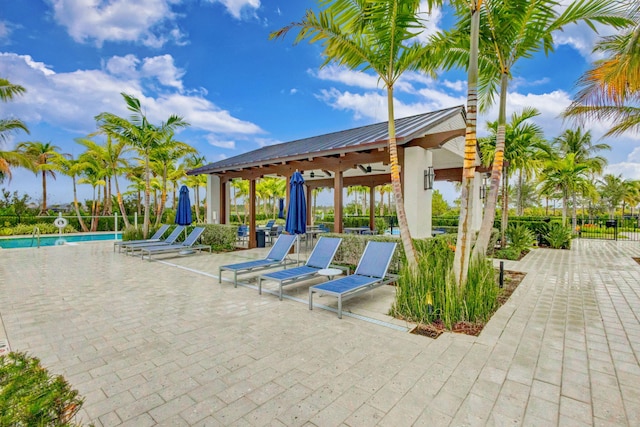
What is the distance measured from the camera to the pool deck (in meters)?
2.61

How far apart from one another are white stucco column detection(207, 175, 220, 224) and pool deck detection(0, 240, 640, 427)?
8533 millimetres

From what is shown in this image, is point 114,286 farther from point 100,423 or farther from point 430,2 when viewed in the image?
point 430,2

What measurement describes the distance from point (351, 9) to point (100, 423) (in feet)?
22.3

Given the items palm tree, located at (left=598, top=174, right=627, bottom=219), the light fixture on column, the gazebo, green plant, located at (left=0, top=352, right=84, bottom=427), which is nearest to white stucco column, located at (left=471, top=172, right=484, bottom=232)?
the gazebo

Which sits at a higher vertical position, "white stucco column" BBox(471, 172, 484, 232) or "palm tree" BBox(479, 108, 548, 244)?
"palm tree" BBox(479, 108, 548, 244)

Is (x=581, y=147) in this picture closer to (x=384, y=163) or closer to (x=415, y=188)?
(x=415, y=188)

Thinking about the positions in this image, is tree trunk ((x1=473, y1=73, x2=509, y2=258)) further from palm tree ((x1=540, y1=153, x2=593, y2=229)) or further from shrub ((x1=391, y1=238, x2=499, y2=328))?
palm tree ((x1=540, y1=153, x2=593, y2=229))

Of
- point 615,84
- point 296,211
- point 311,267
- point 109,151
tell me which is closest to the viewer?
point 615,84

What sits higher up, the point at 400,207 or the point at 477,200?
the point at 477,200

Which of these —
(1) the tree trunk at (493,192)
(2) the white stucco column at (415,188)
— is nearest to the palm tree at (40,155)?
(2) the white stucco column at (415,188)

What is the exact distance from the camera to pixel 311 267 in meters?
7.15

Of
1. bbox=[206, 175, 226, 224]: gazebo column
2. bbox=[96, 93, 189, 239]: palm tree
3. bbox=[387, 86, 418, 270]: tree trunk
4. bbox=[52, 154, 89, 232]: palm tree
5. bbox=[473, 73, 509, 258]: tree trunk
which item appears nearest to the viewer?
bbox=[473, 73, 509, 258]: tree trunk

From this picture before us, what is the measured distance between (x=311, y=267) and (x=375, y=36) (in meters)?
5.01

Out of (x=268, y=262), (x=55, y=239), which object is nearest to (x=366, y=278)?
(x=268, y=262)
